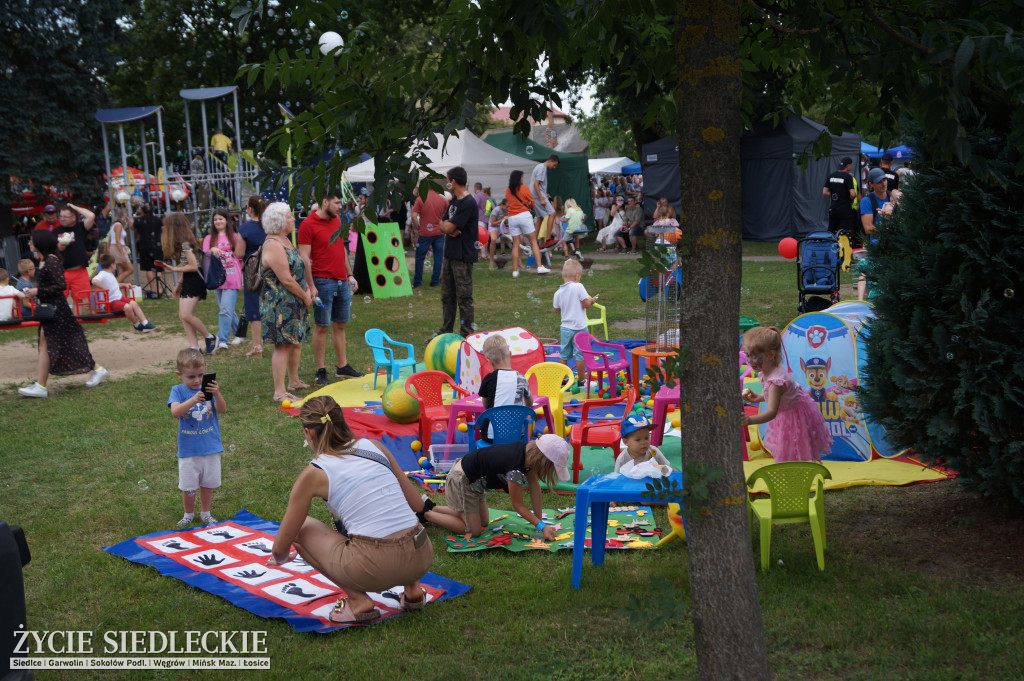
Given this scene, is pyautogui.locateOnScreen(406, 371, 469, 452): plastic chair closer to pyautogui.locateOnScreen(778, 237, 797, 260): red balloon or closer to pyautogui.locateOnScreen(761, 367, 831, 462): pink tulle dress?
pyautogui.locateOnScreen(761, 367, 831, 462): pink tulle dress

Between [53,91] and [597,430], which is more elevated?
[53,91]

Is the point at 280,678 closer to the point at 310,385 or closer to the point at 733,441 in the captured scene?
the point at 733,441

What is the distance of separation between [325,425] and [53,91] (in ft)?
88.5

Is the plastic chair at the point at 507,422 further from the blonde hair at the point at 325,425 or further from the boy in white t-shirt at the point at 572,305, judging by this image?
the boy in white t-shirt at the point at 572,305

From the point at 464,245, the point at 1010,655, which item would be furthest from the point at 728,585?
the point at 464,245

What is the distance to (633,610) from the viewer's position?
275 cm

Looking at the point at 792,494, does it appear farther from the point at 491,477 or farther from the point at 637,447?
the point at 491,477

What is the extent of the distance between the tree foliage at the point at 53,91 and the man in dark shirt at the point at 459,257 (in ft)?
63.7

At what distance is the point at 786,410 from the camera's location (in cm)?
614

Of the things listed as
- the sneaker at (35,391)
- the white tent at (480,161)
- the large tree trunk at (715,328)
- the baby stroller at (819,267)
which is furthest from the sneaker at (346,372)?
the white tent at (480,161)

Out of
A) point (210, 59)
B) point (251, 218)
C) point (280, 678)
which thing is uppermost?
point (210, 59)

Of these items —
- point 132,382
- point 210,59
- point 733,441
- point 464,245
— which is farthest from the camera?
point 210,59

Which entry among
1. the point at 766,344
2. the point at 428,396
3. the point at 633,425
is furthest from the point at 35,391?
the point at 766,344

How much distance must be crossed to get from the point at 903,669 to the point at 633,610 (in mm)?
1711
